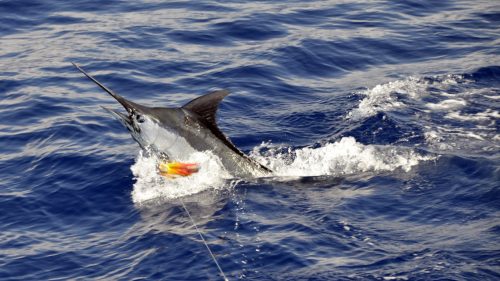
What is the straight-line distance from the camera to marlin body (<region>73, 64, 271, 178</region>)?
12.4 m

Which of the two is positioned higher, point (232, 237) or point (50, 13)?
point (50, 13)

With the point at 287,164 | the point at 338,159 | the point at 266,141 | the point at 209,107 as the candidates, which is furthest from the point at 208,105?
the point at 266,141

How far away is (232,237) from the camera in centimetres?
1099

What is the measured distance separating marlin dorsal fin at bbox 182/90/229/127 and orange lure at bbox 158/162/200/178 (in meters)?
0.66

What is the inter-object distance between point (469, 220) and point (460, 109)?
4754 mm

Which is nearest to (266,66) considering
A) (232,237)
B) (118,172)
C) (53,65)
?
(53,65)

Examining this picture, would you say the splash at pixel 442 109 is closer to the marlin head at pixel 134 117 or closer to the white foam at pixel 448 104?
the white foam at pixel 448 104

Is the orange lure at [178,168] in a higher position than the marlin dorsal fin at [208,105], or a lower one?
lower

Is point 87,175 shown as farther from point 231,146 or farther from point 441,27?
point 441,27

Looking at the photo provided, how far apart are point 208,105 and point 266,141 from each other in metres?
2.42

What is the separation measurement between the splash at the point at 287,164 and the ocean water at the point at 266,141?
3 centimetres

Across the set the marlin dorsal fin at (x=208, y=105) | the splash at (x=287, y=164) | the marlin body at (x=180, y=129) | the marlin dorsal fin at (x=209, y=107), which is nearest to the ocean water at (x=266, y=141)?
the splash at (x=287, y=164)

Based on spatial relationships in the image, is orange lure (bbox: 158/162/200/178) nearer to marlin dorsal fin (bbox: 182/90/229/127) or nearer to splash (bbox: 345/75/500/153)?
marlin dorsal fin (bbox: 182/90/229/127)

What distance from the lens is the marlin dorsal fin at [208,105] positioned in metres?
12.4
